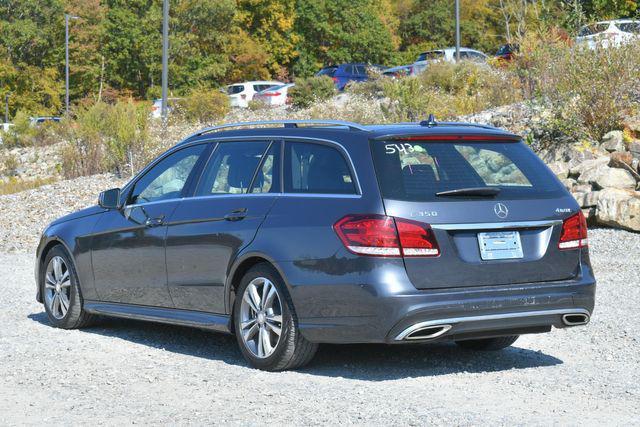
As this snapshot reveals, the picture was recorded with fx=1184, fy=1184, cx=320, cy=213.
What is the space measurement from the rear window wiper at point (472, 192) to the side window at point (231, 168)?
58.2 inches

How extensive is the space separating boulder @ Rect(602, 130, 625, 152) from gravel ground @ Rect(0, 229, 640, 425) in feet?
28.4

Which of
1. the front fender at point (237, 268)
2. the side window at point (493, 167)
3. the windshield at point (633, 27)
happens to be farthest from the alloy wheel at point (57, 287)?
the windshield at point (633, 27)

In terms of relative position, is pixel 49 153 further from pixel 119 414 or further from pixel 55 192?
pixel 119 414

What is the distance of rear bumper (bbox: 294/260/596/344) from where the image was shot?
6789 millimetres

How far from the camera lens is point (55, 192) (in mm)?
23734

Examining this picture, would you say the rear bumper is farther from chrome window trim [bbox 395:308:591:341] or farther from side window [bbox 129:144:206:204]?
side window [bbox 129:144:206:204]

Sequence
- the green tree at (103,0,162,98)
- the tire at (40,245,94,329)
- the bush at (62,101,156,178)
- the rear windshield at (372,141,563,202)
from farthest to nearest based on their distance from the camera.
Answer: the green tree at (103,0,162,98) → the bush at (62,101,156,178) → the tire at (40,245,94,329) → the rear windshield at (372,141,563,202)

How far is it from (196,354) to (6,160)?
30102mm

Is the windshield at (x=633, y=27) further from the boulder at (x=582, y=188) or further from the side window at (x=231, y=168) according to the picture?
the side window at (x=231, y=168)

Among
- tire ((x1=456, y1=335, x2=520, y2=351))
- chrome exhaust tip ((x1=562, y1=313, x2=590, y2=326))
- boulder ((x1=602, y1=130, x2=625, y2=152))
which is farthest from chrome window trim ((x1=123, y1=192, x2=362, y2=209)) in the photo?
boulder ((x1=602, y1=130, x2=625, y2=152))

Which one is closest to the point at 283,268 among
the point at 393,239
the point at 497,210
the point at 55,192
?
the point at 393,239

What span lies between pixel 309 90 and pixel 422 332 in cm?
4023

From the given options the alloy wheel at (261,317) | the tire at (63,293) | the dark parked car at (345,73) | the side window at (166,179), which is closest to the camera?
the alloy wheel at (261,317)

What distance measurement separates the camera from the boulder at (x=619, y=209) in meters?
15.1
